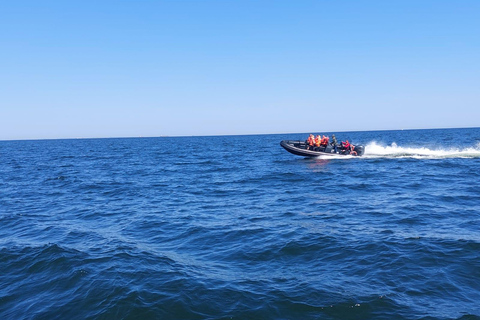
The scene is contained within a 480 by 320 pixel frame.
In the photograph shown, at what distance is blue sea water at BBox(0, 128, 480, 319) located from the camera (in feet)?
20.6

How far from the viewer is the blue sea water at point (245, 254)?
629cm

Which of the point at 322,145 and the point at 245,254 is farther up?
the point at 322,145

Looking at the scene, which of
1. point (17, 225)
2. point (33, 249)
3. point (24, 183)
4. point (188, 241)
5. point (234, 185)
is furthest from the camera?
point (24, 183)

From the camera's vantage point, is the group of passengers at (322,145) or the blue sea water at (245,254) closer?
the blue sea water at (245,254)

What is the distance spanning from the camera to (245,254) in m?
8.95

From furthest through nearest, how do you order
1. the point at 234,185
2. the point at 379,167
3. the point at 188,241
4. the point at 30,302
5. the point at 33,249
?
1. the point at 379,167
2. the point at 234,185
3. the point at 188,241
4. the point at 33,249
5. the point at 30,302

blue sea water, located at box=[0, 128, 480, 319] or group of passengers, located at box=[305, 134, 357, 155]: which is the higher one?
group of passengers, located at box=[305, 134, 357, 155]

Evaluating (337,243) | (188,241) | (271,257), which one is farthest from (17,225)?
(337,243)

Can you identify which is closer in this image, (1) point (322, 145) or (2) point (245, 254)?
(2) point (245, 254)

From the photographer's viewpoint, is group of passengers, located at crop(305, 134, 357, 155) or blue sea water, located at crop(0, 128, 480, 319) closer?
blue sea water, located at crop(0, 128, 480, 319)

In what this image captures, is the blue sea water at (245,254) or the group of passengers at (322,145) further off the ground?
the group of passengers at (322,145)

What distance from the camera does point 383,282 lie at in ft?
23.2

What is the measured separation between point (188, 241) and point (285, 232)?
9.74 ft

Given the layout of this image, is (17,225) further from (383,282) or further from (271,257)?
(383,282)
